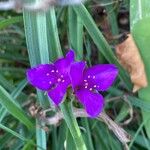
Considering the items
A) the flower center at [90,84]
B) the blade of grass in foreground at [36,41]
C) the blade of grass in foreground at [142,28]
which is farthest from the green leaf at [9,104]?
the blade of grass in foreground at [142,28]

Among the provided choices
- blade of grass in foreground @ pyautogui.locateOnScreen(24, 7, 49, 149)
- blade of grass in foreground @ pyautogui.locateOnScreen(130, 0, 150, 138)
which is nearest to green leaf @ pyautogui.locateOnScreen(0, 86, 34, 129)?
blade of grass in foreground @ pyautogui.locateOnScreen(24, 7, 49, 149)

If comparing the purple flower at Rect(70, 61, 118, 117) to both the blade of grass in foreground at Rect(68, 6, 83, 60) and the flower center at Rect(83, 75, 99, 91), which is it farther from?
the blade of grass in foreground at Rect(68, 6, 83, 60)

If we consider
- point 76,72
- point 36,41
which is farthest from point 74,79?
point 36,41

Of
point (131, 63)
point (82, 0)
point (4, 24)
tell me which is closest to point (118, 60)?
point (131, 63)

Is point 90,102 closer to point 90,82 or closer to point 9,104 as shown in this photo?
point 90,82

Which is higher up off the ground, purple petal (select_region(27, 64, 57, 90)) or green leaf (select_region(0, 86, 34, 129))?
purple petal (select_region(27, 64, 57, 90))

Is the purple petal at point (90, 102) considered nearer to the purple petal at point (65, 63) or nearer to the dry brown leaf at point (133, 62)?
the purple petal at point (65, 63)

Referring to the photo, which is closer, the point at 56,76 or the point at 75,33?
the point at 56,76

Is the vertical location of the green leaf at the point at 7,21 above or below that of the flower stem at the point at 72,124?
above
